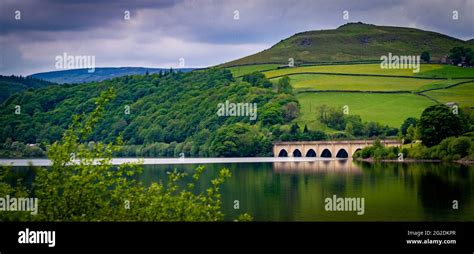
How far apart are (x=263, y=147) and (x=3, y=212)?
111363mm

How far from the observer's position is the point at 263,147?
5128 inches

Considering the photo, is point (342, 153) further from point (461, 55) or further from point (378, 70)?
point (461, 55)

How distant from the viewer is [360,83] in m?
152

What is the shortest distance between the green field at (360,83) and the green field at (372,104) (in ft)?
9.08

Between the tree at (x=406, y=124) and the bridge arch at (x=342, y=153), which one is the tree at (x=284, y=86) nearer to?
the bridge arch at (x=342, y=153)

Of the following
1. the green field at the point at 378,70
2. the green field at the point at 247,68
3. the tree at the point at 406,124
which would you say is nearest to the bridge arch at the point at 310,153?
the tree at the point at 406,124

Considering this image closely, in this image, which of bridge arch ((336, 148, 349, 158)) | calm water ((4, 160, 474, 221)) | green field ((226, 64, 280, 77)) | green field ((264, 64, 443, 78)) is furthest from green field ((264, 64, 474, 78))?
calm water ((4, 160, 474, 221))

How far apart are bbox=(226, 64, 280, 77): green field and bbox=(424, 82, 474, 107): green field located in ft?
177

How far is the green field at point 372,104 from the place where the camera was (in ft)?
438

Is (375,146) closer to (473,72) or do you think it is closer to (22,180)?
(473,72)

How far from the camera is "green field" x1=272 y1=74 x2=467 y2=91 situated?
142000 mm

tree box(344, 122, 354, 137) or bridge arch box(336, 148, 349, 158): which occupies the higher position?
tree box(344, 122, 354, 137)

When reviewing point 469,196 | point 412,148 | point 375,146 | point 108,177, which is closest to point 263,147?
point 375,146

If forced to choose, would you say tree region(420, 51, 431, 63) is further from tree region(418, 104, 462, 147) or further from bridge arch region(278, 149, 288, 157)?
tree region(418, 104, 462, 147)
